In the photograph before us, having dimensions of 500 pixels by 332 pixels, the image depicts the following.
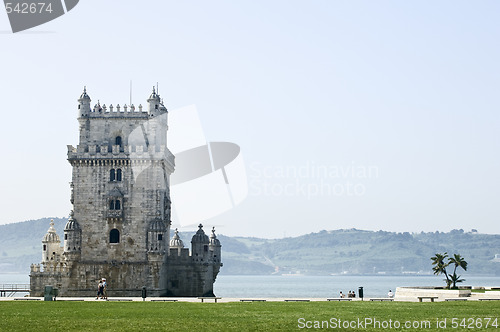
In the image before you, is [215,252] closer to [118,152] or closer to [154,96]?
[118,152]

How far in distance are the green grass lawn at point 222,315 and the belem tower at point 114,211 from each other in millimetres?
26407

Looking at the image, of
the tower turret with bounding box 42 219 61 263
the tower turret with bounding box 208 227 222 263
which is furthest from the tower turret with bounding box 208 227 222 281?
the tower turret with bounding box 42 219 61 263

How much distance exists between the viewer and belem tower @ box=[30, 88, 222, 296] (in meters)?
83.8

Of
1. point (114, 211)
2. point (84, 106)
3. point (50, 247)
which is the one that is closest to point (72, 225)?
point (114, 211)

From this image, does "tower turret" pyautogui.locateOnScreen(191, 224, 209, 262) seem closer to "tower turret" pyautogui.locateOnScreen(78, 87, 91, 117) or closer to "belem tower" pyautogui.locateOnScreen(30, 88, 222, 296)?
"belem tower" pyautogui.locateOnScreen(30, 88, 222, 296)

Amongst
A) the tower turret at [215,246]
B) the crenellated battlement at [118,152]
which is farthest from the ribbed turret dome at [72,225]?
the tower turret at [215,246]

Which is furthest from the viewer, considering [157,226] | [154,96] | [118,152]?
[154,96]

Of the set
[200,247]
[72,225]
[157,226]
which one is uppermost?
[72,225]

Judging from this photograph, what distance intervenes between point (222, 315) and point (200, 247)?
43.5m

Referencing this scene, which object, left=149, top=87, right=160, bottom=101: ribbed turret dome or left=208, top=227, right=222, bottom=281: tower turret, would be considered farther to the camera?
left=208, top=227, right=222, bottom=281: tower turret

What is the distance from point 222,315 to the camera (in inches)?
1834

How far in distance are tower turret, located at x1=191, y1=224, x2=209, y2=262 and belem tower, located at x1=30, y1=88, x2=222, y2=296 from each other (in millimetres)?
4864

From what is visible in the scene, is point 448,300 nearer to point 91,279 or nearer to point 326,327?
point 326,327

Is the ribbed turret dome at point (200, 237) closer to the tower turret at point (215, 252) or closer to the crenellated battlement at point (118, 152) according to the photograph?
the tower turret at point (215, 252)
